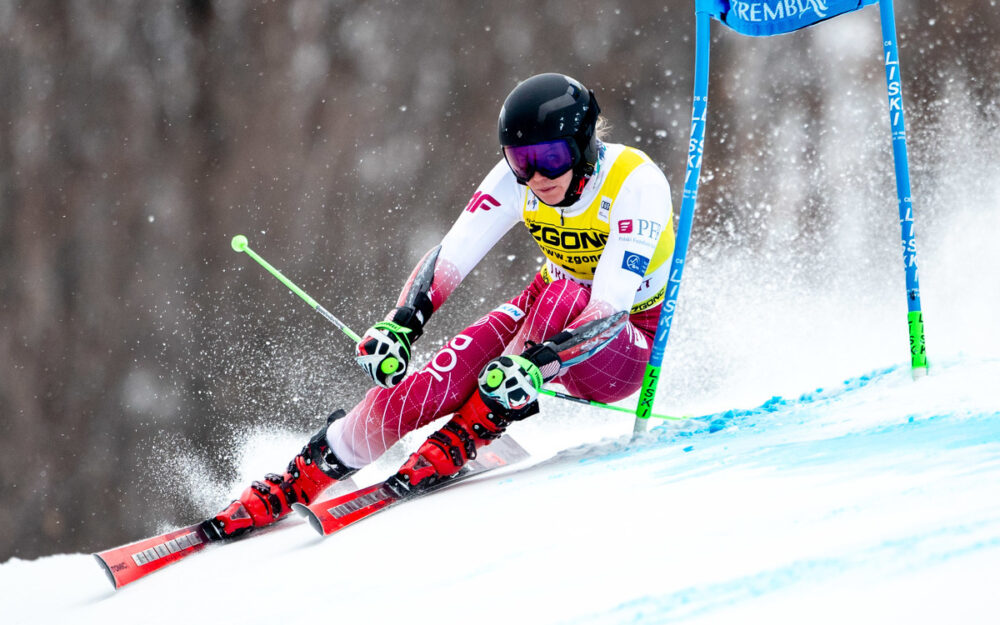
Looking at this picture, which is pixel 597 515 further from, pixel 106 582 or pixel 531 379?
pixel 106 582

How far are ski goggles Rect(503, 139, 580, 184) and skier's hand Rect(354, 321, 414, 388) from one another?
1.58ft

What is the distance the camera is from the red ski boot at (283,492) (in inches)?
82.7

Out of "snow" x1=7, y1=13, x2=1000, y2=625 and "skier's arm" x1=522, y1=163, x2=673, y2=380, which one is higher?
"skier's arm" x1=522, y1=163, x2=673, y2=380

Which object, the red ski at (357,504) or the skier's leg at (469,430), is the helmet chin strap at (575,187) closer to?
the skier's leg at (469,430)

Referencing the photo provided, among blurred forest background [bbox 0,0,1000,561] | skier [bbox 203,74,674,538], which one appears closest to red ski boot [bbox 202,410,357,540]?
skier [bbox 203,74,674,538]

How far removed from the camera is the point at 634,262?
2.00m

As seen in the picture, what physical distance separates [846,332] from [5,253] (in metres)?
4.39

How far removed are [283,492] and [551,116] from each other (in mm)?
1094

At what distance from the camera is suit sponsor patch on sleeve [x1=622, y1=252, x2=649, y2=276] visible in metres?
1.99

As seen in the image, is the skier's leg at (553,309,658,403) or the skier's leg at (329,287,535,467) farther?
the skier's leg at (553,309,658,403)

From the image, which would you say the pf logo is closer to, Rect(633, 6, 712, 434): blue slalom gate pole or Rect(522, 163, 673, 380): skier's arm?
Rect(522, 163, 673, 380): skier's arm

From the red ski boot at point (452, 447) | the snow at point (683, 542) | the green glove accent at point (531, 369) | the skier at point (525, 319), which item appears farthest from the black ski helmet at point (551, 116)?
the snow at point (683, 542)

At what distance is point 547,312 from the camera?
6.80ft

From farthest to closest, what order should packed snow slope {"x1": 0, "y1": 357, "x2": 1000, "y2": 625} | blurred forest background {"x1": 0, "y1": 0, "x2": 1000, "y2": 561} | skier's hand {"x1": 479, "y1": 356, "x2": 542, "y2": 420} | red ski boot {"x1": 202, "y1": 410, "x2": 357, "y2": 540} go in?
blurred forest background {"x1": 0, "y1": 0, "x2": 1000, "y2": 561}, red ski boot {"x1": 202, "y1": 410, "x2": 357, "y2": 540}, skier's hand {"x1": 479, "y1": 356, "x2": 542, "y2": 420}, packed snow slope {"x1": 0, "y1": 357, "x2": 1000, "y2": 625}
